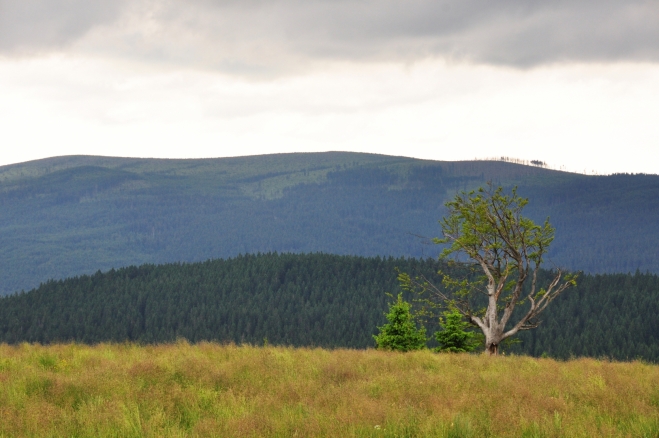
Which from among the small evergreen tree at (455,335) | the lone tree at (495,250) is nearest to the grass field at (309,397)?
the lone tree at (495,250)

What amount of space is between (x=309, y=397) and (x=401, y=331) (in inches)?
867

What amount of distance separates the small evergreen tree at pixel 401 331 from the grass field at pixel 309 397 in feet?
53.5

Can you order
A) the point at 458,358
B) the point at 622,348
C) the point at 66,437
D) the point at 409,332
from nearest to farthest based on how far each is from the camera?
the point at 66,437 → the point at 458,358 → the point at 409,332 → the point at 622,348

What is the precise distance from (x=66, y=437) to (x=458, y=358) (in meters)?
11.5

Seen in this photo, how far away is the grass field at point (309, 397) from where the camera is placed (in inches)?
450

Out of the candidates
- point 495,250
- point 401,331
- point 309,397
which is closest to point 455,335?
point 401,331

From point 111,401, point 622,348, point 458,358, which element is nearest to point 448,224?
point 458,358

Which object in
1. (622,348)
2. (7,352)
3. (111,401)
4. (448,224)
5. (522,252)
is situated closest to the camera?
(111,401)

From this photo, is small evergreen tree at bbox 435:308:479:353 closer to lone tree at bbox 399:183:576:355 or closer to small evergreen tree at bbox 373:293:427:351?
small evergreen tree at bbox 373:293:427:351

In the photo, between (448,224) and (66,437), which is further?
(448,224)

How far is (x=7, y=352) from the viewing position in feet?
60.8

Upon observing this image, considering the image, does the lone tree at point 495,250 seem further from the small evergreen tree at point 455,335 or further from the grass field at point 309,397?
the grass field at point 309,397

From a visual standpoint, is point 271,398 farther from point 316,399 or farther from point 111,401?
point 111,401

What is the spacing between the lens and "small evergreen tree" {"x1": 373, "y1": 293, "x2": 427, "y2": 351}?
34.5m
